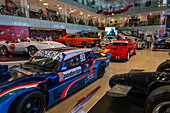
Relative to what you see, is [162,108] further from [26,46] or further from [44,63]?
[26,46]

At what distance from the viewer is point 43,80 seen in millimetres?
2074

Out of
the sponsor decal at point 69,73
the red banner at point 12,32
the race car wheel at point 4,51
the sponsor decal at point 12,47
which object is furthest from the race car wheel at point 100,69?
the red banner at point 12,32

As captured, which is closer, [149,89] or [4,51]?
[149,89]

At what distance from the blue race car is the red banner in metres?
9.66

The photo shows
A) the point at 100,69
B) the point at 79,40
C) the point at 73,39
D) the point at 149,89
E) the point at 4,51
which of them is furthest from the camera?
the point at 73,39

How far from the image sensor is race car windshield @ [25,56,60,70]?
252 centimetres

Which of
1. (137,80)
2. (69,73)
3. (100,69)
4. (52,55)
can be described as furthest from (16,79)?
(100,69)

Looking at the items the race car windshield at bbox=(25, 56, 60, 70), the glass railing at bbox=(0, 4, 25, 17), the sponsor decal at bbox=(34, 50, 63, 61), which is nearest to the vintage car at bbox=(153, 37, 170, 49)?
the sponsor decal at bbox=(34, 50, 63, 61)

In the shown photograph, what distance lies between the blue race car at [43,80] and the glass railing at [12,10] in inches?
390

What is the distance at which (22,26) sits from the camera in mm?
10977

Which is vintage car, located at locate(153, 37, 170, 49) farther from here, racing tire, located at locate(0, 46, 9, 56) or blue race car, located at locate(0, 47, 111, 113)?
racing tire, located at locate(0, 46, 9, 56)

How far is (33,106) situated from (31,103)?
7cm

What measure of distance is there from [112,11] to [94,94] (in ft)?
91.7

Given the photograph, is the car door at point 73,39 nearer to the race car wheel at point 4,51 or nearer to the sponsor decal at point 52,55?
the race car wheel at point 4,51
